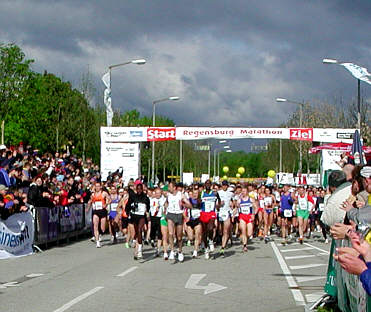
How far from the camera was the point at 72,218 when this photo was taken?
25.1 metres

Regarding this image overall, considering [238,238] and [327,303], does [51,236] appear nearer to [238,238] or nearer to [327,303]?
[238,238]

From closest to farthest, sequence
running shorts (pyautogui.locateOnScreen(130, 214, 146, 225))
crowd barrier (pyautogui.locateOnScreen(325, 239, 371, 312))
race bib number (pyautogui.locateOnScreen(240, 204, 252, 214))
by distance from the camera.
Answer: crowd barrier (pyautogui.locateOnScreen(325, 239, 371, 312)) < running shorts (pyautogui.locateOnScreen(130, 214, 146, 225)) < race bib number (pyautogui.locateOnScreen(240, 204, 252, 214))

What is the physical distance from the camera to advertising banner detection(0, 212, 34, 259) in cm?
1811

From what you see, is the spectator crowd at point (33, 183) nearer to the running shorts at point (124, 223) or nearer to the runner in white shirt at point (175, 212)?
the running shorts at point (124, 223)

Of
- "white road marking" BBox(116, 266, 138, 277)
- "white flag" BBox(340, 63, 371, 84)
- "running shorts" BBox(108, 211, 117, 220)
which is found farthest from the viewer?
"running shorts" BBox(108, 211, 117, 220)

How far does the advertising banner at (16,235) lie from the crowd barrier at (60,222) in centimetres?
50

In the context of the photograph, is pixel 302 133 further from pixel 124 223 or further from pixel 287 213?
pixel 124 223

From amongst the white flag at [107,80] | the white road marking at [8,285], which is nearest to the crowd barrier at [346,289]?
the white road marking at [8,285]

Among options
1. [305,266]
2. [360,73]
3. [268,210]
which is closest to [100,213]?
[268,210]

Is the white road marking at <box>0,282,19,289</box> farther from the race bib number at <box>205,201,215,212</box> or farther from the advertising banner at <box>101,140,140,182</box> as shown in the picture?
the advertising banner at <box>101,140,140,182</box>

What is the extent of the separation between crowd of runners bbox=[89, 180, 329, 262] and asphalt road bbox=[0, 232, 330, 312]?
592 millimetres

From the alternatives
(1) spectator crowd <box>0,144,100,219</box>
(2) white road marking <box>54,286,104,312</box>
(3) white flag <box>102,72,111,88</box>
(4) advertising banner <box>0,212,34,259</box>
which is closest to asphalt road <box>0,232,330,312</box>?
(2) white road marking <box>54,286,104,312</box>

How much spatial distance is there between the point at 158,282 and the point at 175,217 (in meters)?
4.75

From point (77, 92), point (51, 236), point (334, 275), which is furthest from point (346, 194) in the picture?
point (77, 92)
